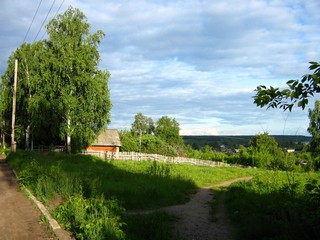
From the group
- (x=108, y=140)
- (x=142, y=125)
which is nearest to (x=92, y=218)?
(x=108, y=140)

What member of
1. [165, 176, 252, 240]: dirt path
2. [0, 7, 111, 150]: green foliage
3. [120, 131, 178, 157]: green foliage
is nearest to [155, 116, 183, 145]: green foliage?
[120, 131, 178, 157]: green foliage

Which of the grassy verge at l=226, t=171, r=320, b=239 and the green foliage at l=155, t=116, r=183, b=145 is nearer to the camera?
the grassy verge at l=226, t=171, r=320, b=239

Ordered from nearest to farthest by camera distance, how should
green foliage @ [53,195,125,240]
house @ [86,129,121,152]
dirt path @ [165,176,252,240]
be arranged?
green foliage @ [53,195,125,240]
dirt path @ [165,176,252,240]
house @ [86,129,121,152]

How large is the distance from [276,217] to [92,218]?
406cm

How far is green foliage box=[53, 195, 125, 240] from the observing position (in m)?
5.87

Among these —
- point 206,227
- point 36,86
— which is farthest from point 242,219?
point 36,86

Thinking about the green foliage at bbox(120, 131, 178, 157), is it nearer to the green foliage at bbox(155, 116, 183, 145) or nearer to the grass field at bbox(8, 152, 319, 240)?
the green foliage at bbox(155, 116, 183, 145)

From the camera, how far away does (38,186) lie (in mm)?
10875

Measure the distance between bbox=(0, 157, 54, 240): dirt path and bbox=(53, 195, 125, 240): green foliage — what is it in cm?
49

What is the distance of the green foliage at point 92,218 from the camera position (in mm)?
5874

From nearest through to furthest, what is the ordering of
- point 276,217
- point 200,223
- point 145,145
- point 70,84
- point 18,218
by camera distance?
point 276,217 → point 18,218 → point 200,223 → point 70,84 → point 145,145

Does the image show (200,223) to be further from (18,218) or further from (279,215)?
(18,218)

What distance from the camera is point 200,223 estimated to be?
28.3 feet

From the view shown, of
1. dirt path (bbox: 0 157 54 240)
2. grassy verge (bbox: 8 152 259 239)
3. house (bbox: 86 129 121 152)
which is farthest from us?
house (bbox: 86 129 121 152)
